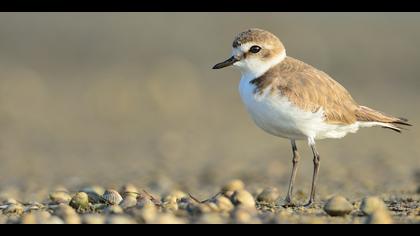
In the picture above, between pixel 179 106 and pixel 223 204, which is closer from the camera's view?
pixel 223 204

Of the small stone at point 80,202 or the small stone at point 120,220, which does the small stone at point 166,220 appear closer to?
the small stone at point 120,220

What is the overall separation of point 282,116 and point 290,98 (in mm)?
157

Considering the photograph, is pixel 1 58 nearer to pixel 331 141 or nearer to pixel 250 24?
pixel 250 24

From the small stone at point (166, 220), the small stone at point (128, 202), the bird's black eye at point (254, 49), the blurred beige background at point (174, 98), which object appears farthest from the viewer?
the blurred beige background at point (174, 98)

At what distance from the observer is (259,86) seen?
620cm

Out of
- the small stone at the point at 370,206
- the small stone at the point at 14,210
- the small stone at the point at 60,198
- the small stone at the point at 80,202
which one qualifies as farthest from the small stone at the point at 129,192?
the small stone at the point at 370,206

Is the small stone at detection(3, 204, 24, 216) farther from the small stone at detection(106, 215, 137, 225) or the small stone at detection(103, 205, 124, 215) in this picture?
the small stone at detection(106, 215, 137, 225)

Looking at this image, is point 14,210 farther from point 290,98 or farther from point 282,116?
point 290,98

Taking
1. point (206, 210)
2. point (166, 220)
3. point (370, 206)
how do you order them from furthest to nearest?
1. point (370, 206)
2. point (206, 210)
3. point (166, 220)

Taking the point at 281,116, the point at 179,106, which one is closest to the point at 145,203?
the point at 281,116

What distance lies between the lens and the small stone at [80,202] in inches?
225

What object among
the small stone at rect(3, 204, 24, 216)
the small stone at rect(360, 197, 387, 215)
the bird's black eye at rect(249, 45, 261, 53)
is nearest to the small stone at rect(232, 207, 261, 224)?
the small stone at rect(360, 197, 387, 215)

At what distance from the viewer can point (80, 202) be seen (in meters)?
5.74
